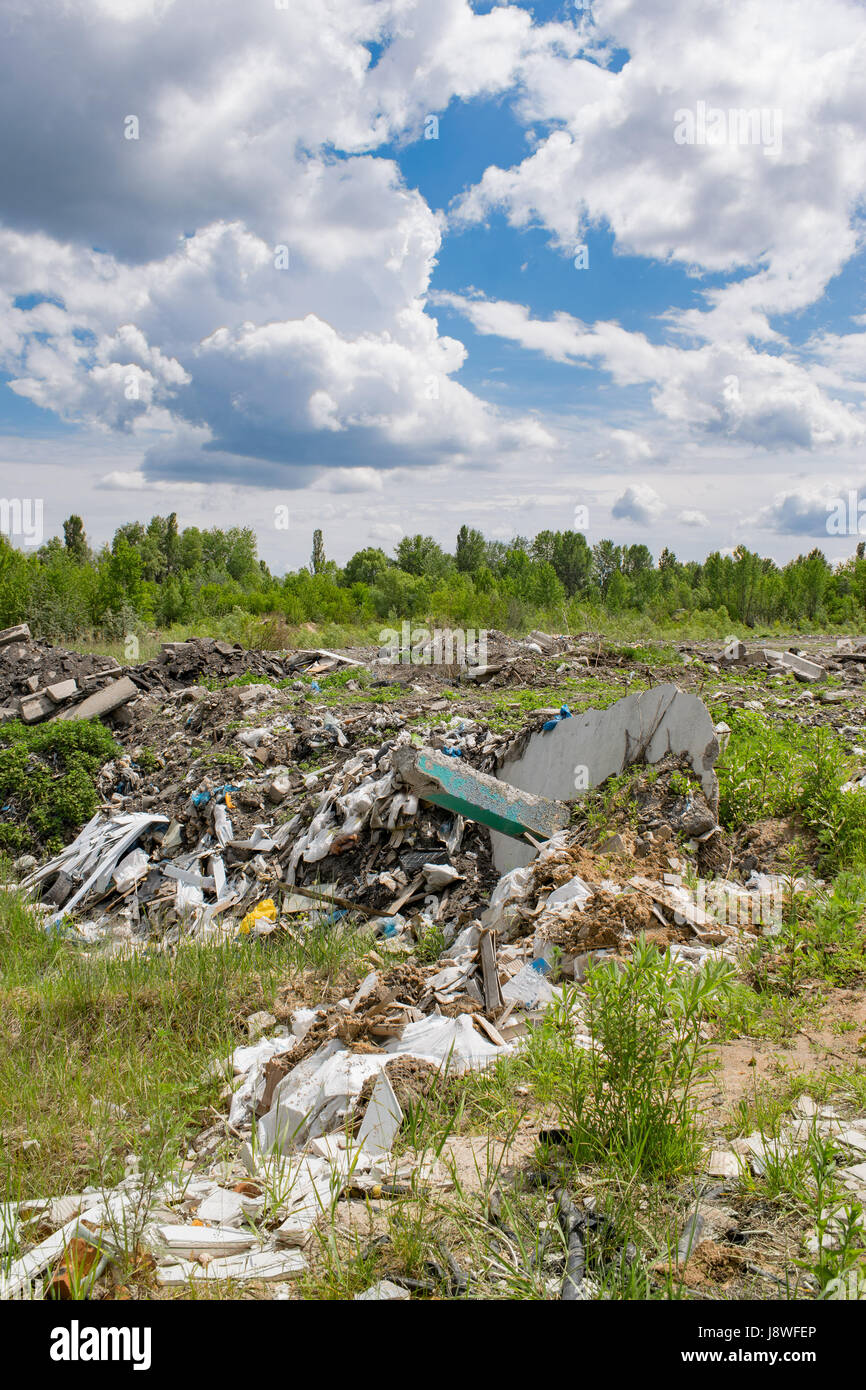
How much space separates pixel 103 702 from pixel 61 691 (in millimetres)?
862

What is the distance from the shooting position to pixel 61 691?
1204 cm

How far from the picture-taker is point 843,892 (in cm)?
403

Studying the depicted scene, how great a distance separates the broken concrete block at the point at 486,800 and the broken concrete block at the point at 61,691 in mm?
8292

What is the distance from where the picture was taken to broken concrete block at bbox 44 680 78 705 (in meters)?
12.0

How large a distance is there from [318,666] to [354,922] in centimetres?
915

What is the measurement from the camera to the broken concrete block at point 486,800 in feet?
18.7

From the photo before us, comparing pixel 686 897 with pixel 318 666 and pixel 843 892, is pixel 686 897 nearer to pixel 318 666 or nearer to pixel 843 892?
pixel 843 892

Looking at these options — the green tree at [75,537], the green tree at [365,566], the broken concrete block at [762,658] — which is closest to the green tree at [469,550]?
the green tree at [365,566]

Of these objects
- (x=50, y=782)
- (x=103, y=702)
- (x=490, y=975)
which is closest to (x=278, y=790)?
(x=50, y=782)

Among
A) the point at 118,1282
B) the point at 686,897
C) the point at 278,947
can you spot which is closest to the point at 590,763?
the point at 686,897

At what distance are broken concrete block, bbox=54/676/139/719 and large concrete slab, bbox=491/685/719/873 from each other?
7616mm

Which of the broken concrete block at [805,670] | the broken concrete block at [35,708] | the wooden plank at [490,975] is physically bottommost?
the wooden plank at [490,975]

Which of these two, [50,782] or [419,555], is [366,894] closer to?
[50,782]

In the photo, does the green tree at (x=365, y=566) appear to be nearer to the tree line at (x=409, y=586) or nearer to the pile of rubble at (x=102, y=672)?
the tree line at (x=409, y=586)
